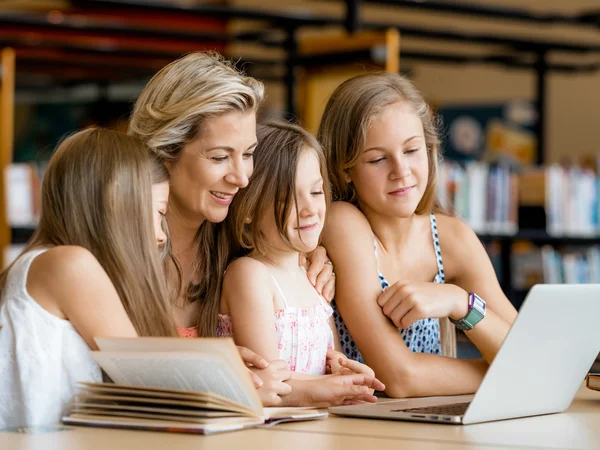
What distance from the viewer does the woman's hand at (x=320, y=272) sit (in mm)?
2025

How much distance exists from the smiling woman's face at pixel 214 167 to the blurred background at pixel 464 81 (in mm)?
773

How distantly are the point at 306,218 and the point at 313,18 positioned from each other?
11.7 feet

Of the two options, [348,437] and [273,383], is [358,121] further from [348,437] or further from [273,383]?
[348,437]

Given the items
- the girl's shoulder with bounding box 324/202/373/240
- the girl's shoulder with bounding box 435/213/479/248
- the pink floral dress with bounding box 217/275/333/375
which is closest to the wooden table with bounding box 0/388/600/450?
the pink floral dress with bounding box 217/275/333/375

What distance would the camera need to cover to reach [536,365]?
1.54 m

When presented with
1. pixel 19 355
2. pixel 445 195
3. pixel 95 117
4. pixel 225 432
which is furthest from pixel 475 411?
pixel 95 117

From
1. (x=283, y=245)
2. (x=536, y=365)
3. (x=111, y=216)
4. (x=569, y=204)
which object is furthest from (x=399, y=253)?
(x=569, y=204)

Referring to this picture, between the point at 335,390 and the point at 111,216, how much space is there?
1.61ft

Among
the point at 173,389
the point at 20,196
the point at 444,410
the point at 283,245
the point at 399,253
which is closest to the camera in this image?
the point at 173,389

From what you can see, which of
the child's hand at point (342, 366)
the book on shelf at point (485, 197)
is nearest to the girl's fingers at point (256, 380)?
the child's hand at point (342, 366)

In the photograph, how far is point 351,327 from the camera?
201cm

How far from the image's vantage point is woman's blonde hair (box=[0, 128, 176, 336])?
61.8 inches

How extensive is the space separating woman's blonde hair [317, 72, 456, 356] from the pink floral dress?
327mm

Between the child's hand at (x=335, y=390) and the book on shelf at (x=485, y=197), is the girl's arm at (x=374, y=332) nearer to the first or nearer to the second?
the child's hand at (x=335, y=390)
